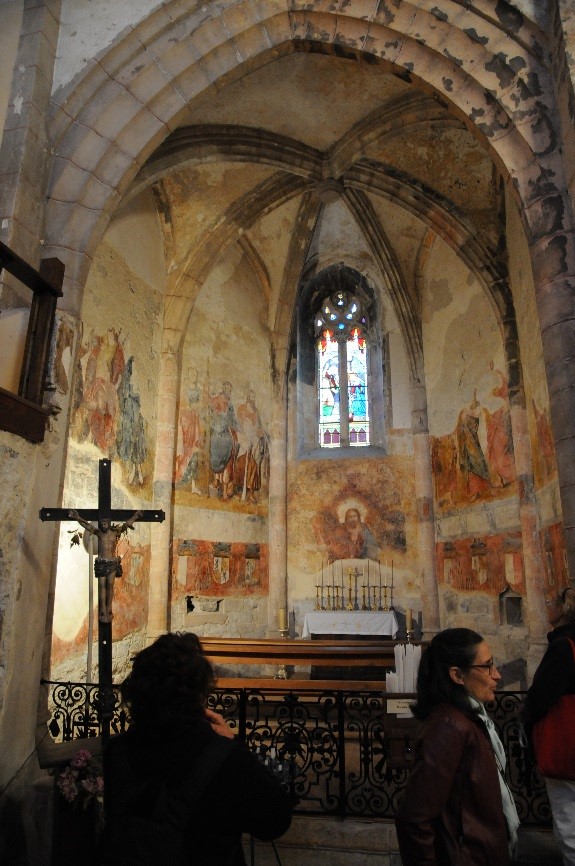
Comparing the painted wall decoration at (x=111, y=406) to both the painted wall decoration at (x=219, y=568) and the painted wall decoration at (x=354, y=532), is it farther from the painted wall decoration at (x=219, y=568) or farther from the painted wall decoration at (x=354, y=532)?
the painted wall decoration at (x=354, y=532)

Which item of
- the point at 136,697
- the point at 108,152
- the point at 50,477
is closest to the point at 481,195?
the point at 108,152

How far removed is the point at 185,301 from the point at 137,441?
265 centimetres

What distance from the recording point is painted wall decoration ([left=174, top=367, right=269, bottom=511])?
10.6m

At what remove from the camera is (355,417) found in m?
13.3

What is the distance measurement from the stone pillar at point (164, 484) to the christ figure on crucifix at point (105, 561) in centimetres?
537

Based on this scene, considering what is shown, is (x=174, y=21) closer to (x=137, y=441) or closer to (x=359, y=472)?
(x=137, y=441)

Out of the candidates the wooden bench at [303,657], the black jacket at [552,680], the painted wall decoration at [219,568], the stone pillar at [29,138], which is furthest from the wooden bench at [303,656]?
the stone pillar at [29,138]

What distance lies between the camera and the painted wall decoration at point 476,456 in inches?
373

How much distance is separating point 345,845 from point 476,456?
23.3 feet

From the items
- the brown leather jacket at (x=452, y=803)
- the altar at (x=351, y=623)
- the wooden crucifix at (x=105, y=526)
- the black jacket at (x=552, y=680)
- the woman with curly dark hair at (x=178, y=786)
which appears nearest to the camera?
the woman with curly dark hair at (x=178, y=786)

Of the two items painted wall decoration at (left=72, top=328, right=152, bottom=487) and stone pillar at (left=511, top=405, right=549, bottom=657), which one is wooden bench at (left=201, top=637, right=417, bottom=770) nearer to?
stone pillar at (left=511, top=405, right=549, bottom=657)

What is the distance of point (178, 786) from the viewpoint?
167 cm

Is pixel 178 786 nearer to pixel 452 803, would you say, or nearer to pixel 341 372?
pixel 452 803

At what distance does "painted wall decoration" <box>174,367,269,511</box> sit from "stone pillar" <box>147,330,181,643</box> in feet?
0.95
